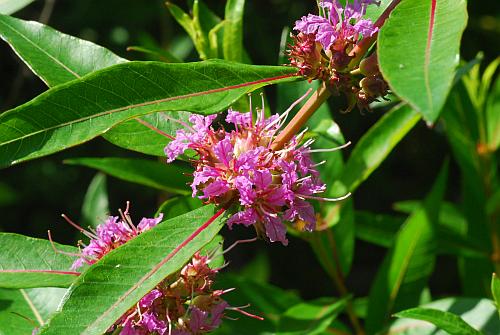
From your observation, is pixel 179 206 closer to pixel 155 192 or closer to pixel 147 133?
pixel 147 133

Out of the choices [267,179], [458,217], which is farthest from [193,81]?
[458,217]

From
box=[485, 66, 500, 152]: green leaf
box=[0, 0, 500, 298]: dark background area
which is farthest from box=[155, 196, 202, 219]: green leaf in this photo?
box=[0, 0, 500, 298]: dark background area

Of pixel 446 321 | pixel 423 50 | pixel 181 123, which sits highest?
pixel 423 50

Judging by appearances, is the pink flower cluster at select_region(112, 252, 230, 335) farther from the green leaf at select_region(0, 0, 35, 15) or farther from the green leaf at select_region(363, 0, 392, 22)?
the green leaf at select_region(0, 0, 35, 15)

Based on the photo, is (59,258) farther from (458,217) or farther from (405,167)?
(405,167)

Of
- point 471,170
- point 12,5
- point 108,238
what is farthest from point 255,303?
point 12,5
